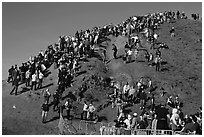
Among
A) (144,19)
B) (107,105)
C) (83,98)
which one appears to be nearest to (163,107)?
(107,105)

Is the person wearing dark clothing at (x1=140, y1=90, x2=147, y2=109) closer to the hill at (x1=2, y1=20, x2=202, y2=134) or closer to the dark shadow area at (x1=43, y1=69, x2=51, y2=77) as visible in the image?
the hill at (x1=2, y1=20, x2=202, y2=134)

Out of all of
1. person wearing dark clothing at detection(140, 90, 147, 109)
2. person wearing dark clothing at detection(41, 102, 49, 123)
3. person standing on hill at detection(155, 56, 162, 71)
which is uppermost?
person standing on hill at detection(155, 56, 162, 71)

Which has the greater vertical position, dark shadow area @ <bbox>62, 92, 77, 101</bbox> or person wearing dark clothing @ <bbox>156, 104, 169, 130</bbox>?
dark shadow area @ <bbox>62, 92, 77, 101</bbox>

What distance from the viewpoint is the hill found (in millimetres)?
28666

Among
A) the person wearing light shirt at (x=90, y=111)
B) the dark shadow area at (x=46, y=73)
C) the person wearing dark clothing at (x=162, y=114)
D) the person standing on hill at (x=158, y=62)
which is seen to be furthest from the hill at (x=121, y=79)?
the person wearing dark clothing at (x=162, y=114)

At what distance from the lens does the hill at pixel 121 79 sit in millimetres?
28666

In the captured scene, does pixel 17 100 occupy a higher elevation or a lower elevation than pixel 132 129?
higher

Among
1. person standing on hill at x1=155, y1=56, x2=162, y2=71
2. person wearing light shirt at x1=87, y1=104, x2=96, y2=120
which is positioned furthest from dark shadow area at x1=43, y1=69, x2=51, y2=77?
person standing on hill at x1=155, y1=56, x2=162, y2=71

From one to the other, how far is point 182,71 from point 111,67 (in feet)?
28.2

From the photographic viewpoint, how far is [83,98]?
33750 mm

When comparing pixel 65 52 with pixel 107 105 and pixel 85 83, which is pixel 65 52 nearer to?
pixel 85 83

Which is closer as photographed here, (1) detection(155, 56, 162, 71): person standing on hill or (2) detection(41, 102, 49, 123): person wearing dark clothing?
(2) detection(41, 102, 49, 123): person wearing dark clothing

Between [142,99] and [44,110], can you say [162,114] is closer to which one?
[142,99]

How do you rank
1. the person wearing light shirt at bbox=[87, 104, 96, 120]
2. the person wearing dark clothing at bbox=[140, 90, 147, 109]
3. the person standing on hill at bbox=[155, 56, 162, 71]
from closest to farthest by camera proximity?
1. the person wearing light shirt at bbox=[87, 104, 96, 120]
2. the person wearing dark clothing at bbox=[140, 90, 147, 109]
3. the person standing on hill at bbox=[155, 56, 162, 71]
